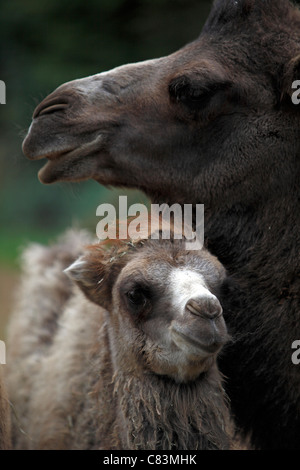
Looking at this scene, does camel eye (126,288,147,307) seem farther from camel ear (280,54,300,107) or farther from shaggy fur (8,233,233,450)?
camel ear (280,54,300,107)

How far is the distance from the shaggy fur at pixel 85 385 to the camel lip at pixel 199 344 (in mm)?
268

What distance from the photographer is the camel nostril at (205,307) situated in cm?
347

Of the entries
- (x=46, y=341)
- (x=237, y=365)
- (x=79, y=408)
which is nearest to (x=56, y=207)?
(x=46, y=341)

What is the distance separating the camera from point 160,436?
3.93 meters

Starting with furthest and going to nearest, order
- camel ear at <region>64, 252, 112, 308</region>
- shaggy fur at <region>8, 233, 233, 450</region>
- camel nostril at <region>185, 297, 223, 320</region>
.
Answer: camel ear at <region>64, 252, 112, 308</region>
shaggy fur at <region>8, 233, 233, 450</region>
camel nostril at <region>185, 297, 223, 320</region>

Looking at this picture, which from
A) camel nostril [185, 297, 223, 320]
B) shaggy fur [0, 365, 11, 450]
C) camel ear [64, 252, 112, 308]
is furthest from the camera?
camel ear [64, 252, 112, 308]

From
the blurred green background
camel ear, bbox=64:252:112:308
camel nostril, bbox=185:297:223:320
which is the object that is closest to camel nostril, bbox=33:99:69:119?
camel ear, bbox=64:252:112:308

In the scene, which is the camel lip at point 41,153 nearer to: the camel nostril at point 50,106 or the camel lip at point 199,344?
the camel nostril at point 50,106

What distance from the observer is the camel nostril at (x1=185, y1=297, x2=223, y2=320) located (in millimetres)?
3469

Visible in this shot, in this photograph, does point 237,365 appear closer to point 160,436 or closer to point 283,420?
point 283,420

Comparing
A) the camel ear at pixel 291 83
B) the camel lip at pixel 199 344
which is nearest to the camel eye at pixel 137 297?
the camel lip at pixel 199 344

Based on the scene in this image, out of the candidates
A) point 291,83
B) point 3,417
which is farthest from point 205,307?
point 291,83

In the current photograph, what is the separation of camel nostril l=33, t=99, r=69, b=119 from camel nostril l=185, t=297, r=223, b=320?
1.30 metres

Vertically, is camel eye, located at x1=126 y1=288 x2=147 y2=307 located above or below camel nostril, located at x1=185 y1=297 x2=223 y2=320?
above
